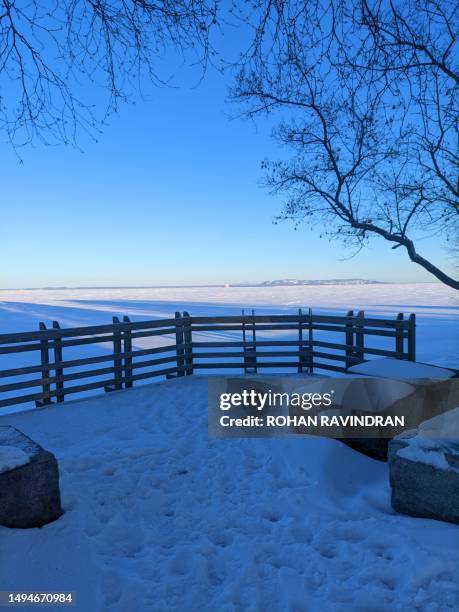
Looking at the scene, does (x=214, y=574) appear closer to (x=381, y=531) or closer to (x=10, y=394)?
(x=381, y=531)

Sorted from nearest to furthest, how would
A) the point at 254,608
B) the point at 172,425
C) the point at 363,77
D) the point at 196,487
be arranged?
the point at 254,608, the point at 363,77, the point at 196,487, the point at 172,425

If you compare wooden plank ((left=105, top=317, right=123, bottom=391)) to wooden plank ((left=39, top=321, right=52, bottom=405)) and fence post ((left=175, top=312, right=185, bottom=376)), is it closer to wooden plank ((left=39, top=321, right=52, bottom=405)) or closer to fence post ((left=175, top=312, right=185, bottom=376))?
wooden plank ((left=39, top=321, right=52, bottom=405))

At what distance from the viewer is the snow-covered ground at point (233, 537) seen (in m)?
2.45

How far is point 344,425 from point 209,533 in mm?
2355

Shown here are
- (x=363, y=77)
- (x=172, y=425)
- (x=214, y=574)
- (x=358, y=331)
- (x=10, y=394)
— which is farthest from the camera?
(x=10, y=394)

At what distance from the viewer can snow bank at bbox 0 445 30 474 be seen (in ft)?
9.63

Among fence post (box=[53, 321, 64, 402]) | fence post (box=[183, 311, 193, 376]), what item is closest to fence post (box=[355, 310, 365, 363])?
fence post (box=[183, 311, 193, 376])

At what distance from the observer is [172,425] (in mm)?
5891

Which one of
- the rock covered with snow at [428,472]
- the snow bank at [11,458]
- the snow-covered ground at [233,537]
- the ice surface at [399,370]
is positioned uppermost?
the ice surface at [399,370]

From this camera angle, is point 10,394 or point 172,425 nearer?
point 172,425

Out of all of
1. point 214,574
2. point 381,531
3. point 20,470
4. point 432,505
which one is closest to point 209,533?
point 214,574

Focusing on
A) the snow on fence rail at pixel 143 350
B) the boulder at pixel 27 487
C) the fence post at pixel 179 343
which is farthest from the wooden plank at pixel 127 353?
the boulder at pixel 27 487

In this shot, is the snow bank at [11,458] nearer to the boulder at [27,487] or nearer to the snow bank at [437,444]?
the boulder at [27,487]

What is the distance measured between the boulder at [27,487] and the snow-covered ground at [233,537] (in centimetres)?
10
